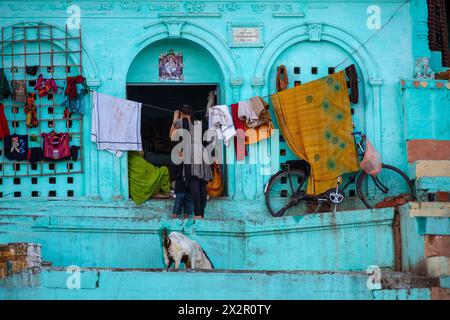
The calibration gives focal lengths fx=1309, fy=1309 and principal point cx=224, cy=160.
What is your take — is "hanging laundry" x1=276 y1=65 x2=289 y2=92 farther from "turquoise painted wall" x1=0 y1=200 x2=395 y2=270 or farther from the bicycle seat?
"turquoise painted wall" x1=0 y1=200 x2=395 y2=270

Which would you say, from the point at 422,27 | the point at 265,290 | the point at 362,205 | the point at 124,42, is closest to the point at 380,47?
the point at 422,27

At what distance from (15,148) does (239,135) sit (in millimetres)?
3950

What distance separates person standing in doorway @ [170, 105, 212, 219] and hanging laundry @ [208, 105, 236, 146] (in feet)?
1.73

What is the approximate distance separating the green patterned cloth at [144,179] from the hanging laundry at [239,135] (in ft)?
4.27

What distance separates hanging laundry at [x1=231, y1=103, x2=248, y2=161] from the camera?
23109mm

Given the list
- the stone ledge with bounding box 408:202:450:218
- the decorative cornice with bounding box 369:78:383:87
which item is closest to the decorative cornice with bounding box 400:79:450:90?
the decorative cornice with bounding box 369:78:383:87

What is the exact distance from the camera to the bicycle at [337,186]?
75.0ft

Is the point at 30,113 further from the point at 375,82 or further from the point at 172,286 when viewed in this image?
the point at 375,82

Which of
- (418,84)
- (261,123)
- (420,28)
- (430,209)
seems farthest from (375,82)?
(430,209)

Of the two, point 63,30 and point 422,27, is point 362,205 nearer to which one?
point 422,27

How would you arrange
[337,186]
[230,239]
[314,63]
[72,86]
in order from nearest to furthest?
[230,239] < [337,186] < [72,86] < [314,63]

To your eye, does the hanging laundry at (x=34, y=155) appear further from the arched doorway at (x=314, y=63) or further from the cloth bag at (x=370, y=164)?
the cloth bag at (x=370, y=164)

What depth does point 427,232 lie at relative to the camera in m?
19.9

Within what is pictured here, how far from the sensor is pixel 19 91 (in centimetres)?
2305
